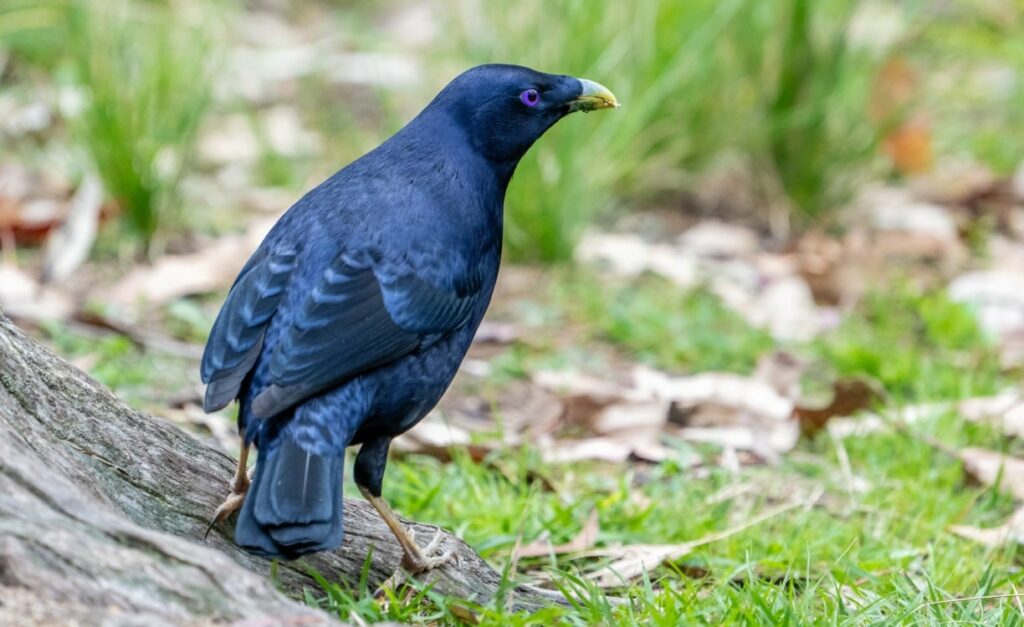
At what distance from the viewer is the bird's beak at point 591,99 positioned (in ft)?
12.3

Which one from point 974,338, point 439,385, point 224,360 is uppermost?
point 224,360

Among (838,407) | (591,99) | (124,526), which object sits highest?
(591,99)

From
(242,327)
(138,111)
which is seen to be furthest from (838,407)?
(138,111)

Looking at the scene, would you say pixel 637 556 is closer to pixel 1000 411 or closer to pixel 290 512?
pixel 290 512

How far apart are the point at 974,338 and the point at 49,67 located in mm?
5093

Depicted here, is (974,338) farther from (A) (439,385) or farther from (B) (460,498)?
(A) (439,385)

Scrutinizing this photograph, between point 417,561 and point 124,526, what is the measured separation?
79cm

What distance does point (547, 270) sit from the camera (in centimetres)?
620

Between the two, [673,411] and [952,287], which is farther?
[952,287]

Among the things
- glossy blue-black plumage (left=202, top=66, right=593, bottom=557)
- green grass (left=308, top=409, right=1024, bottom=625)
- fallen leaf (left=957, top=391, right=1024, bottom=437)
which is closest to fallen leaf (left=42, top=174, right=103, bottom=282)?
green grass (left=308, top=409, right=1024, bottom=625)

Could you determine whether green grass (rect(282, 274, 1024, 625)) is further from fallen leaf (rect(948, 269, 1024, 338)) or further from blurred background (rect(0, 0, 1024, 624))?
fallen leaf (rect(948, 269, 1024, 338))

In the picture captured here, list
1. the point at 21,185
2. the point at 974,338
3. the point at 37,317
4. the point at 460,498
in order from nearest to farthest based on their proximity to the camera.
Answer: the point at 460,498, the point at 37,317, the point at 974,338, the point at 21,185

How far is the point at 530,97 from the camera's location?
12.0ft

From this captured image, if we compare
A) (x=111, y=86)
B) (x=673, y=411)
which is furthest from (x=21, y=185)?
(x=673, y=411)
